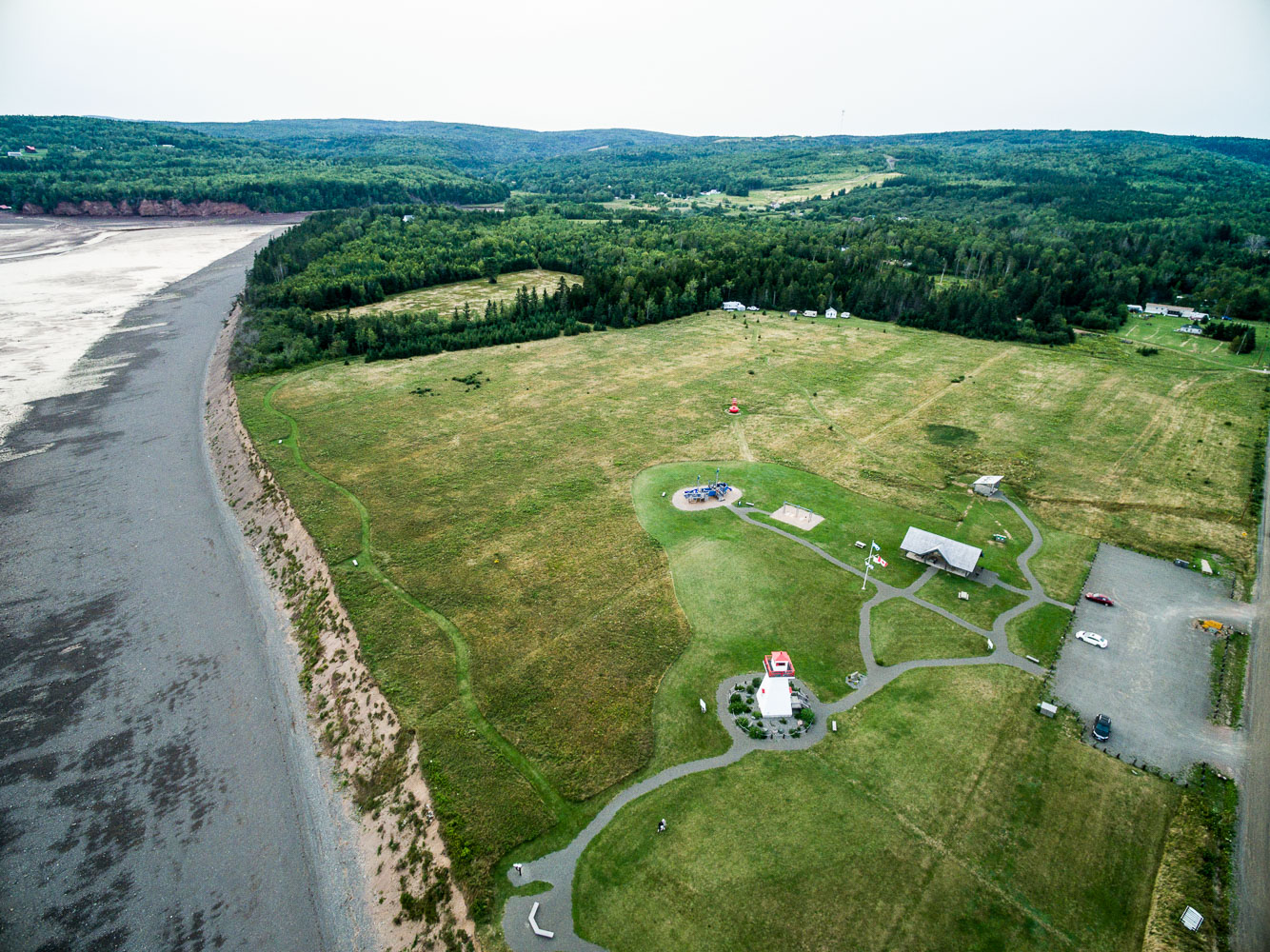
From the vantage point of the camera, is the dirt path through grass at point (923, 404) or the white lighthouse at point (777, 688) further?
the dirt path through grass at point (923, 404)

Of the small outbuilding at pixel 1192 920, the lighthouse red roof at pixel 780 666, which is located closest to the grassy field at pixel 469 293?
the lighthouse red roof at pixel 780 666

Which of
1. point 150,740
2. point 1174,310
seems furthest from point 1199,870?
point 1174,310

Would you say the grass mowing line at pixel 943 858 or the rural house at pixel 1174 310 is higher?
the rural house at pixel 1174 310

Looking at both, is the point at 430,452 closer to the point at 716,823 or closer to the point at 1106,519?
the point at 716,823

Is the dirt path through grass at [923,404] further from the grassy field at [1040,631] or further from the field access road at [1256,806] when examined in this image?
the field access road at [1256,806]

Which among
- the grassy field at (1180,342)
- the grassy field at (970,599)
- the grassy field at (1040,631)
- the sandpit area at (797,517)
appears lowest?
the grassy field at (1040,631)

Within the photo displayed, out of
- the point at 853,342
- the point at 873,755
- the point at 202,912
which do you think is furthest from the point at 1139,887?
the point at 853,342

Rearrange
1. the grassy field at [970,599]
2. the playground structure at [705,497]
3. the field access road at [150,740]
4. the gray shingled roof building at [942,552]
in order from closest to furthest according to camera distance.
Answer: the field access road at [150,740] → the grassy field at [970,599] → the gray shingled roof building at [942,552] → the playground structure at [705,497]
